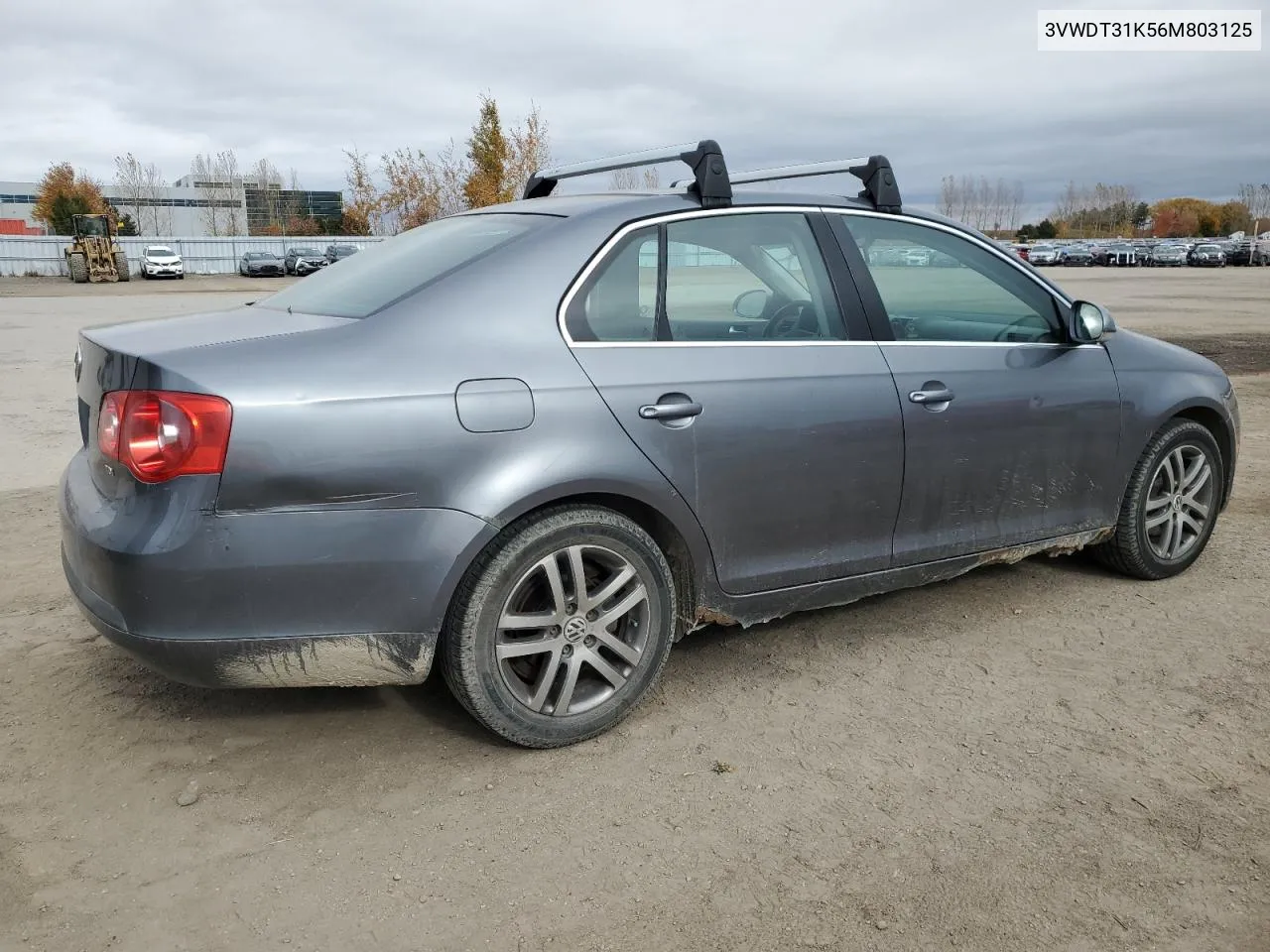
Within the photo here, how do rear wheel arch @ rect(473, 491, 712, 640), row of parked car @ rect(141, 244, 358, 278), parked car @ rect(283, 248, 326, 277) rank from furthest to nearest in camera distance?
row of parked car @ rect(141, 244, 358, 278) → parked car @ rect(283, 248, 326, 277) → rear wheel arch @ rect(473, 491, 712, 640)

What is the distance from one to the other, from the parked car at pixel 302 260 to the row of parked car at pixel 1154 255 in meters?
36.9

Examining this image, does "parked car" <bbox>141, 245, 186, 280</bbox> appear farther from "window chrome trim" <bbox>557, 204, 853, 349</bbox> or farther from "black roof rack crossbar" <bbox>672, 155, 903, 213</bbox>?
"window chrome trim" <bbox>557, 204, 853, 349</bbox>

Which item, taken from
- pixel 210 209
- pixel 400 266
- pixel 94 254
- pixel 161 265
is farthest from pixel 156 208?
pixel 400 266

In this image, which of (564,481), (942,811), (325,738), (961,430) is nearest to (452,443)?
(564,481)

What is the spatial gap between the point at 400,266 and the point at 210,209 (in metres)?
87.2

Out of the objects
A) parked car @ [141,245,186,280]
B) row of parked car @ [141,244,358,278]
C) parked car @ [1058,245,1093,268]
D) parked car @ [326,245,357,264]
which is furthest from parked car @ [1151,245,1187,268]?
parked car @ [141,245,186,280]

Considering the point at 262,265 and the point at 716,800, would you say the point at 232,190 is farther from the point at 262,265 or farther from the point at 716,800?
the point at 716,800

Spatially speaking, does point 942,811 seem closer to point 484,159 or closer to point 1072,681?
point 1072,681

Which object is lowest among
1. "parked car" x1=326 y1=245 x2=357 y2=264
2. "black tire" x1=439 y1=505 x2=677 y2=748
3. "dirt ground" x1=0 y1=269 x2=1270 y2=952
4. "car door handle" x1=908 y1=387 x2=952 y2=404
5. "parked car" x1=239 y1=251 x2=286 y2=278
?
"dirt ground" x1=0 y1=269 x2=1270 y2=952

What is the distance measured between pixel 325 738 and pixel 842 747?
5.31 ft

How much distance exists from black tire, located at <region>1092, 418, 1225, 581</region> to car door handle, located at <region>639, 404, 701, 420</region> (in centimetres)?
232

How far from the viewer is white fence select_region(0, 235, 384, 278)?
51.2 metres

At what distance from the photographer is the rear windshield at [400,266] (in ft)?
10.7

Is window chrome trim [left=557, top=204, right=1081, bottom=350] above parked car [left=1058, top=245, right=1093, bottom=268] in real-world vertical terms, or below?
below
